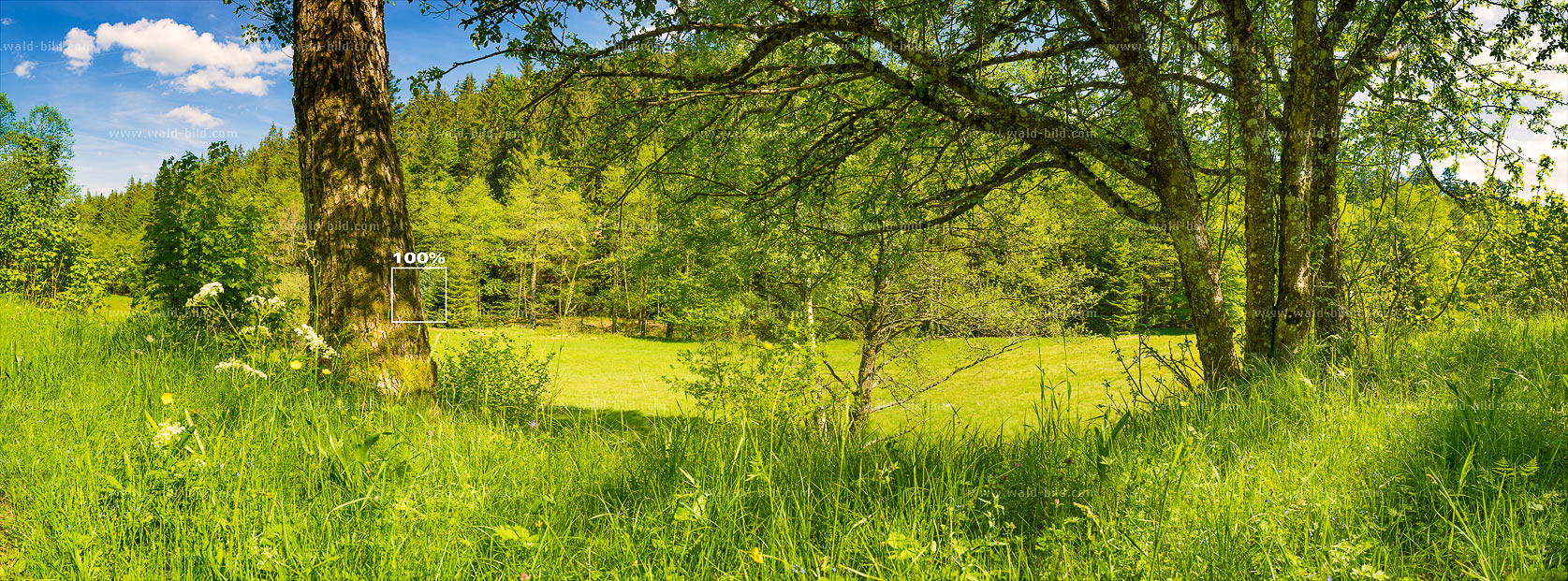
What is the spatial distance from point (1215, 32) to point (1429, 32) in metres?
2.57

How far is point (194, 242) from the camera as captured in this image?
7.43 metres

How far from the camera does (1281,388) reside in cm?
390

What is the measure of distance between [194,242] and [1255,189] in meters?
10.5

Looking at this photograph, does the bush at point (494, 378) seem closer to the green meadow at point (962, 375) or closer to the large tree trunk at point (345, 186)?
the large tree trunk at point (345, 186)

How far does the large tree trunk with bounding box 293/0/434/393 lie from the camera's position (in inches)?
177

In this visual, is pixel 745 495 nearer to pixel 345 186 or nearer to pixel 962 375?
pixel 345 186

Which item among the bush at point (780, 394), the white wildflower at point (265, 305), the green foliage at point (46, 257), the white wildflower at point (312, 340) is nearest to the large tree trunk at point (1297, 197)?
the bush at point (780, 394)

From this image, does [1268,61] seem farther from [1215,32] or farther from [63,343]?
[63,343]

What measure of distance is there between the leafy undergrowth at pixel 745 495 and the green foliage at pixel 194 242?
15.6 feet

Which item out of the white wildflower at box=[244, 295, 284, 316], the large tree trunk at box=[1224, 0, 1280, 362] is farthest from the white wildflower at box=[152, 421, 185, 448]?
the large tree trunk at box=[1224, 0, 1280, 362]

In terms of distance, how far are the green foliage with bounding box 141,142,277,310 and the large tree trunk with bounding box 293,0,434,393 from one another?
402cm

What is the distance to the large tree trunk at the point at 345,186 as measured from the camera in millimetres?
4500

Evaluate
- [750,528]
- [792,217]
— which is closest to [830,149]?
[792,217]

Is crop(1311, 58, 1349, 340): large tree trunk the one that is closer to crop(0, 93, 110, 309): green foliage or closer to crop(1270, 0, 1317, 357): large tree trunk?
crop(1270, 0, 1317, 357): large tree trunk
